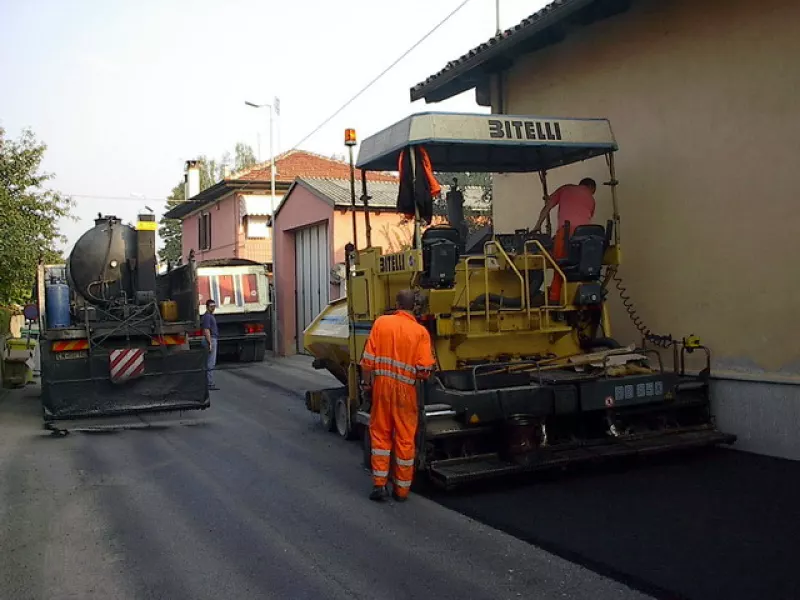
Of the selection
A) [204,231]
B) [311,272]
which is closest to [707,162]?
[311,272]

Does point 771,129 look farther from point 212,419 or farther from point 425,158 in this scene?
point 212,419

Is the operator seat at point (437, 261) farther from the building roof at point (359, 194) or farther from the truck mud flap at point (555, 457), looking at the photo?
the building roof at point (359, 194)

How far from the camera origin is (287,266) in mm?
22125

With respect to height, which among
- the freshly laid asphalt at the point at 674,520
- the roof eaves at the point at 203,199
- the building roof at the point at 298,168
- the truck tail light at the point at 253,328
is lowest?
the freshly laid asphalt at the point at 674,520

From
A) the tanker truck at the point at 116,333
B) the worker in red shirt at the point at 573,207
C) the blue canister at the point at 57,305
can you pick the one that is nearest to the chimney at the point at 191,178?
the tanker truck at the point at 116,333

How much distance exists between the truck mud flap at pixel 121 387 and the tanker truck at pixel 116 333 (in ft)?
0.04

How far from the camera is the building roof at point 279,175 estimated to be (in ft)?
91.6

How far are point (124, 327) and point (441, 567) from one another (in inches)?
265

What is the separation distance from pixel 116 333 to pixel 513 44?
243 inches

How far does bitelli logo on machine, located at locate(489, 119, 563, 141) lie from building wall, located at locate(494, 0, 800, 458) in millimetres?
1442

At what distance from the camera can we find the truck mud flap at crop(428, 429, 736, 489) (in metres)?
6.27

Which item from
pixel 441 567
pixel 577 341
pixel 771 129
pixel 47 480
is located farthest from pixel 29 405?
pixel 771 129

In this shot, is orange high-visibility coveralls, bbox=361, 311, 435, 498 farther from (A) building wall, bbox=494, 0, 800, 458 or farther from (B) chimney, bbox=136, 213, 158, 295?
(B) chimney, bbox=136, 213, 158, 295

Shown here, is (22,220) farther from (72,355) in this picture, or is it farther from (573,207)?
(573,207)
